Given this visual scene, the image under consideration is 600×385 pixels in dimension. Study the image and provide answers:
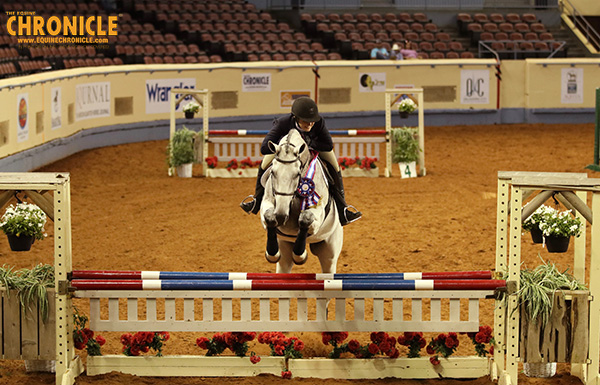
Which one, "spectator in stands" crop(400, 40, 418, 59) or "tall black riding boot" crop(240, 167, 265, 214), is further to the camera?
"spectator in stands" crop(400, 40, 418, 59)

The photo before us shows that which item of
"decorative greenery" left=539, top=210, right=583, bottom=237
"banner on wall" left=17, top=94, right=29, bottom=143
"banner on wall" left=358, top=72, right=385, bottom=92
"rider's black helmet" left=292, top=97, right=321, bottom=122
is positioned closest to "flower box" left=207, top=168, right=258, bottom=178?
"banner on wall" left=17, top=94, right=29, bottom=143

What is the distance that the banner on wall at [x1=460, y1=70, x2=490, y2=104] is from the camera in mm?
24516

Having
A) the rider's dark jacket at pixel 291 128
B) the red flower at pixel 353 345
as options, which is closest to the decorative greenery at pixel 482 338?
the red flower at pixel 353 345

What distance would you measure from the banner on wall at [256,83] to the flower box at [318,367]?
1613cm

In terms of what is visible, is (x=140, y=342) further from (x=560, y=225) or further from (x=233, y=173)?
(x=233, y=173)

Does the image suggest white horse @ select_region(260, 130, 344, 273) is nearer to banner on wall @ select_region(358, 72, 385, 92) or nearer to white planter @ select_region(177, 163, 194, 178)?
white planter @ select_region(177, 163, 194, 178)

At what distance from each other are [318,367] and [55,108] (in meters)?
12.1

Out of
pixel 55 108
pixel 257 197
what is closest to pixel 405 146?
pixel 55 108

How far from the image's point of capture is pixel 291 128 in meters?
7.51

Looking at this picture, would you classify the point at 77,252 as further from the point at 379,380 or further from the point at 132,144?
the point at 132,144

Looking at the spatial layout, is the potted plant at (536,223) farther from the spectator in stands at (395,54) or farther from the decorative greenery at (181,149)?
the spectator in stands at (395,54)

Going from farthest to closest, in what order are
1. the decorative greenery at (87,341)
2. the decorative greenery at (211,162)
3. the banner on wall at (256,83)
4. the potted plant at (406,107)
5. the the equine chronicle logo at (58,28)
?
the banner on wall at (256,83) < the the equine chronicle logo at (58,28) < the potted plant at (406,107) < the decorative greenery at (211,162) < the decorative greenery at (87,341)

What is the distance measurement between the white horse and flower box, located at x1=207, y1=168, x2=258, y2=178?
9.21 m

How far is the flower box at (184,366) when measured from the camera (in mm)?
7109
